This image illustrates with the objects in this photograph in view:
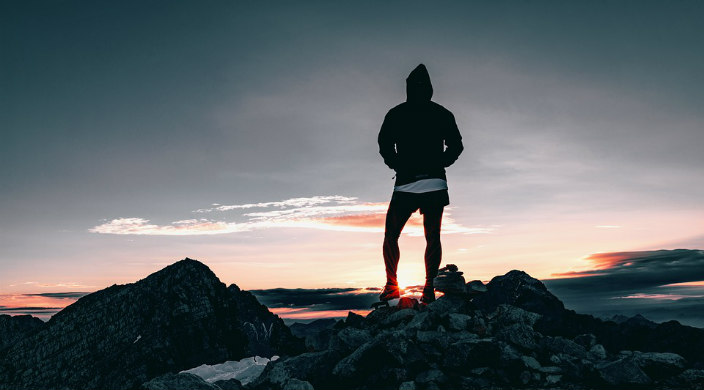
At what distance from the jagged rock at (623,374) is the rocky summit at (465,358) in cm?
1

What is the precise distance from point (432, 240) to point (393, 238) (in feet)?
2.71

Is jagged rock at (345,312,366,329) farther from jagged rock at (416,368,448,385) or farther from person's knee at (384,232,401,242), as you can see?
jagged rock at (416,368,448,385)

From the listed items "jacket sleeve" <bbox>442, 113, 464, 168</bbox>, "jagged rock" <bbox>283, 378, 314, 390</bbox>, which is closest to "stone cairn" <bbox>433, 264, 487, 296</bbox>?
"jacket sleeve" <bbox>442, 113, 464, 168</bbox>

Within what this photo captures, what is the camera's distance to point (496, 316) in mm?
10508

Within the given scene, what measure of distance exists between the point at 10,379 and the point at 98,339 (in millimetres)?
2061

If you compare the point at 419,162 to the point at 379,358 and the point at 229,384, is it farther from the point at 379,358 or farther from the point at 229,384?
the point at 229,384

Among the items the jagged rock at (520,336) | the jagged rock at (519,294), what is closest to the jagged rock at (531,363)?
the jagged rock at (520,336)

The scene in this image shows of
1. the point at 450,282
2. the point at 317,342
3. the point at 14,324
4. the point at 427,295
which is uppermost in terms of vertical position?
the point at 450,282

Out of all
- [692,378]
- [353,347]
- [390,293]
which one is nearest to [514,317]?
[390,293]

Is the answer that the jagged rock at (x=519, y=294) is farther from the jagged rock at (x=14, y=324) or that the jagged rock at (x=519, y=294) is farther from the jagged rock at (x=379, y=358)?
the jagged rock at (x=14, y=324)

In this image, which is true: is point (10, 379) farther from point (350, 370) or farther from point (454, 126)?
point (454, 126)

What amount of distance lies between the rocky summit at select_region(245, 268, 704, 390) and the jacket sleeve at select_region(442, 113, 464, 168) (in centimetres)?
239

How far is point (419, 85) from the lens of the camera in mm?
10859

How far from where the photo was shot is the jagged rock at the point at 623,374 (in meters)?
8.25
